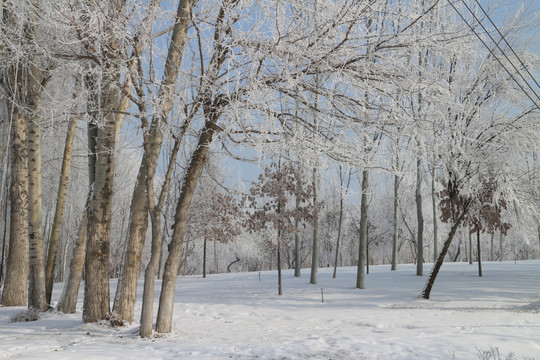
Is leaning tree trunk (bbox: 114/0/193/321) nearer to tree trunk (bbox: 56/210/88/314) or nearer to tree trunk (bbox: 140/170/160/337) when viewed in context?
tree trunk (bbox: 140/170/160/337)

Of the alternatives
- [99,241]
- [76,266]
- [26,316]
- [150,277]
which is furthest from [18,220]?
[150,277]

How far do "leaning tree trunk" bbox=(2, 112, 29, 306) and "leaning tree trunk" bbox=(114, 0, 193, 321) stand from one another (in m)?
4.42

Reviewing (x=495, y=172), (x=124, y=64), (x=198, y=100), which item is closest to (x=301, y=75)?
(x=198, y=100)

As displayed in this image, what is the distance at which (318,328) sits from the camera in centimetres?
877

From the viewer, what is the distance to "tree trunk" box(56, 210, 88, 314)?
29.3ft

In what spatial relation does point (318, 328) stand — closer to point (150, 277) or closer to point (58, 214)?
point (150, 277)

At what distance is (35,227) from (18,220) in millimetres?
1138

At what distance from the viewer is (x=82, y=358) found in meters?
4.77

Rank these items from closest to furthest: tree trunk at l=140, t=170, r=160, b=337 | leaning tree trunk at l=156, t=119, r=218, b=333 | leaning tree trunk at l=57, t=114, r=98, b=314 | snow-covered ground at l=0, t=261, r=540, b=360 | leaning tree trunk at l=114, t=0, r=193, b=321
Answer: snow-covered ground at l=0, t=261, r=540, b=360
tree trunk at l=140, t=170, r=160, b=337
leaning tree trunk at l=156, t=119, r=218, b=333
leaning tree trunk at l=114, t=0, r=193, b=321
leaning tree trunk at l=57, t=114, r=98, b=314

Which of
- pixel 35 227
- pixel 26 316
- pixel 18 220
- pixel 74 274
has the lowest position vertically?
pixel 26 316

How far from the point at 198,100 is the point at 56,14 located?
7.28 ft

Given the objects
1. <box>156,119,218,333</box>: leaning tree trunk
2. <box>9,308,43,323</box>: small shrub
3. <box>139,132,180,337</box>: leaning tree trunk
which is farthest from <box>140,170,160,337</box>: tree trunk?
<box>9,308,43,323</box>: small shrub

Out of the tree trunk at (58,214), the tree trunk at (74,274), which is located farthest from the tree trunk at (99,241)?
the tree trunk at (58,214)

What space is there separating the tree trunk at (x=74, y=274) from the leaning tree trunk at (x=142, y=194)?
Answer: 200cm
